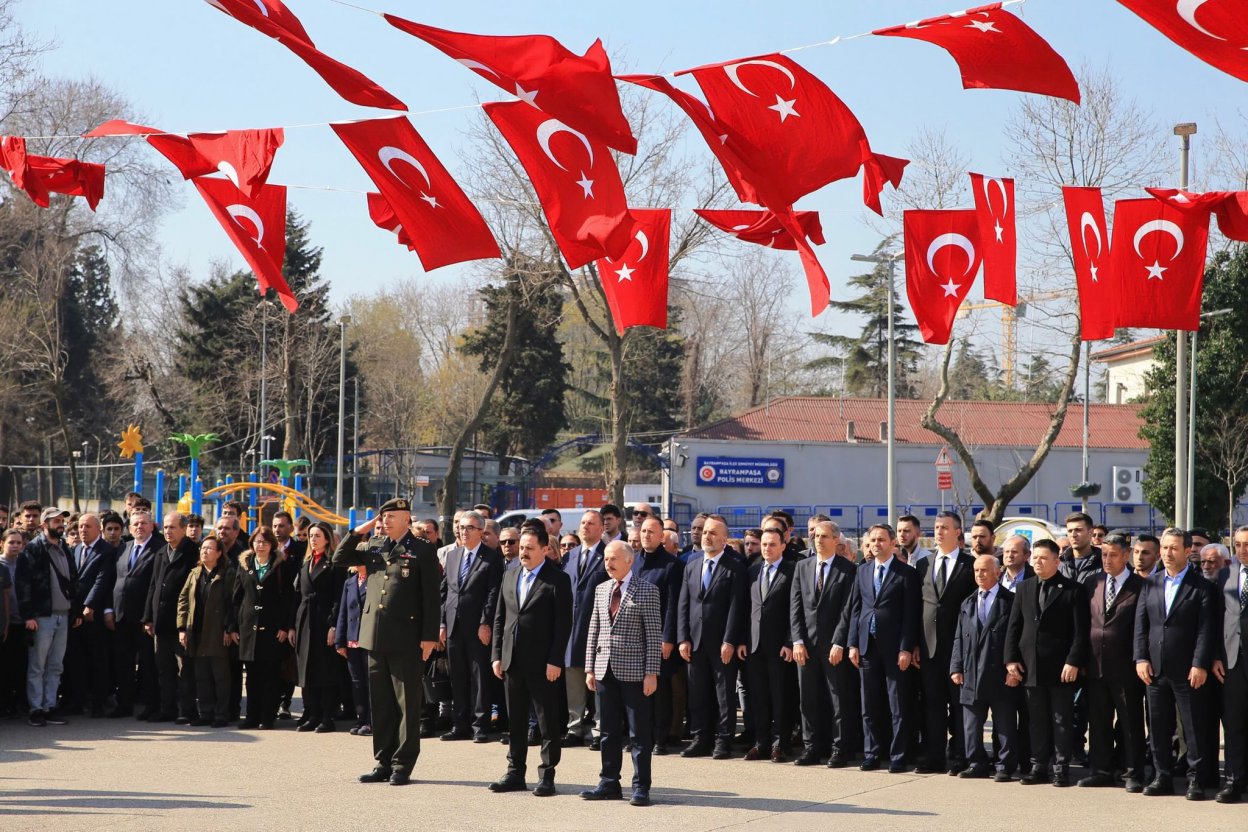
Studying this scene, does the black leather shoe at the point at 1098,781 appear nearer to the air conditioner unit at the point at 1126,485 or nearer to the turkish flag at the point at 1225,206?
the turkish flag at the point at 1225,206

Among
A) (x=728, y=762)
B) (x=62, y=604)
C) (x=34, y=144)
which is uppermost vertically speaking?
(x=34, y=144)

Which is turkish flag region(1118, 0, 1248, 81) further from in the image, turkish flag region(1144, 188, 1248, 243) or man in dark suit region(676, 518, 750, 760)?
man in dark suit region(676, 518, 750, 760)

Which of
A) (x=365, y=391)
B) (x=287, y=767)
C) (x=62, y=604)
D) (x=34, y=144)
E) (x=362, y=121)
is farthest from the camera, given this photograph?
(x=365, y=391)

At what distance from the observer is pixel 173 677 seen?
13430 mm

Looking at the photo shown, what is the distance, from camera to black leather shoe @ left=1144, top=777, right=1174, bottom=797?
984 centimetres

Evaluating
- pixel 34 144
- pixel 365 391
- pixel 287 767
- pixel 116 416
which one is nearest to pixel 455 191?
pixel 287 767

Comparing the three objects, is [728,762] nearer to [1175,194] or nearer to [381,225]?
[381,225]

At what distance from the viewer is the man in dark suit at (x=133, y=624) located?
13.7 metres

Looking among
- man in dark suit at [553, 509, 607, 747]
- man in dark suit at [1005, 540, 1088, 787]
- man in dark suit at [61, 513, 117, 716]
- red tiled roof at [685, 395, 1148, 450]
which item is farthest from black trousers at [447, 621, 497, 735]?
red tiled roof at [685, 395, 1148, 450]

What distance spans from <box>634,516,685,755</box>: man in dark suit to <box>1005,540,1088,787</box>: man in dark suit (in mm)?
2932

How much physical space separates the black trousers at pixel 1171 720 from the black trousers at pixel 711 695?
336cm

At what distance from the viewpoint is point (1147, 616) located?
32.8 ft

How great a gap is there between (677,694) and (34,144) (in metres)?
33.6

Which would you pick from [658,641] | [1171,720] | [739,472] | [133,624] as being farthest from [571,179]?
[739,472]
